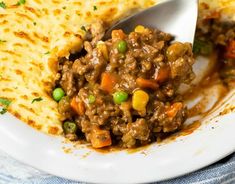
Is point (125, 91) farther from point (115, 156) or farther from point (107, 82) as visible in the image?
point (115, 156)

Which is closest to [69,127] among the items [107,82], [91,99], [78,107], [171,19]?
[78,107]

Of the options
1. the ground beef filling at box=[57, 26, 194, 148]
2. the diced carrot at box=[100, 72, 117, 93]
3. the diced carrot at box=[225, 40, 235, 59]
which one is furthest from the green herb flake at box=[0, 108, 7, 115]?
the diced carrot at box=[225, 40, 235, 59]

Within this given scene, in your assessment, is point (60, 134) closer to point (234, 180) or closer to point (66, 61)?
point (66, 61)

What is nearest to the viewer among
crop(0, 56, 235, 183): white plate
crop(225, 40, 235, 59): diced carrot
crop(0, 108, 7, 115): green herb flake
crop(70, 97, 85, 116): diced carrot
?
crop(0, 56, 235, 183): white plate

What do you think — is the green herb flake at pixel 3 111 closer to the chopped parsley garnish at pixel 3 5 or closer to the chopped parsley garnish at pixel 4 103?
the chopped parsley garnish at pixel 4 103

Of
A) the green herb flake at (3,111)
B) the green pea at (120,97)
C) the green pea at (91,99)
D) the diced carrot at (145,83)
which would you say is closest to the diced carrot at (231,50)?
the diced carrot at (145,83)

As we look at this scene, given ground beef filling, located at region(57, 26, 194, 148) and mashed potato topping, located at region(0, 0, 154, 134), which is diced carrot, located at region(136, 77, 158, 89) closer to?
ground beef filling, located at region(57, 26, 194, 148)
